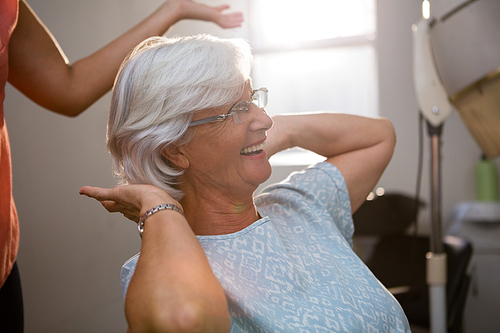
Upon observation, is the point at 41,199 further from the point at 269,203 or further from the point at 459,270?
the point at 459,270

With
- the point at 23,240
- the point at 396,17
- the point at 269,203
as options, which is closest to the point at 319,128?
the point at 269,203

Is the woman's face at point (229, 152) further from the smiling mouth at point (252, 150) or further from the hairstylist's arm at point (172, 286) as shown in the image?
the hairstylist's arm at point (172, 286)

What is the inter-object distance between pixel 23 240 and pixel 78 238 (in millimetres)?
181

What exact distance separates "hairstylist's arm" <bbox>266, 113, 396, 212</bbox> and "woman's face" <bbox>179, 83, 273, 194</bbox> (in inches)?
8.3

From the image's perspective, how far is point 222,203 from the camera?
3.18ft

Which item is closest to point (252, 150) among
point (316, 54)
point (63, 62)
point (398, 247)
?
point (63, 62)

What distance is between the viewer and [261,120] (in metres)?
0.93

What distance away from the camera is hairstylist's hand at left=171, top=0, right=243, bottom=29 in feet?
3.69

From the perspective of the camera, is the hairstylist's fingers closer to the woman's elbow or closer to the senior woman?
the senior woman

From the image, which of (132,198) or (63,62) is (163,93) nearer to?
(132,198)

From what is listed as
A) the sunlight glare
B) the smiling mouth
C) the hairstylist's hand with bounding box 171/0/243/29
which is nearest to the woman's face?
the smiling mouth

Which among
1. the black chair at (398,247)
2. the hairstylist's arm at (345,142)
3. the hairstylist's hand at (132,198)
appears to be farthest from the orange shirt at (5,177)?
the black chair at (398,247)

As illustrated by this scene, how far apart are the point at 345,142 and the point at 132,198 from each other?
25.6 inches

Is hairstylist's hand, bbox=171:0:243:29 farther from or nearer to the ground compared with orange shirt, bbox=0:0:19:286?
farther from the ground
